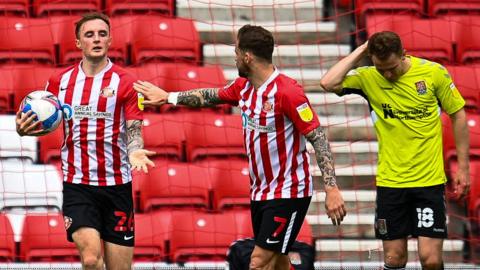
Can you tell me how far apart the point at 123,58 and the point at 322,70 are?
1849 mm

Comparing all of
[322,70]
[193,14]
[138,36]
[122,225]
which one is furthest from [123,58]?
[122,225]

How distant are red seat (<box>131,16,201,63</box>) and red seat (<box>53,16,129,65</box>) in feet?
0.27

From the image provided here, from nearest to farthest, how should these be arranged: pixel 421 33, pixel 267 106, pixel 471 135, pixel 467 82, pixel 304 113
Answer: pixel 304 113, pixel 267 106, pixel 471 135, pixel 467 82, pixel 421 33

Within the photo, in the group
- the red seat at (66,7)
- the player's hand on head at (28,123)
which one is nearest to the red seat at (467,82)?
the red seat at (66,7)

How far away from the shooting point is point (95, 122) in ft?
25.8

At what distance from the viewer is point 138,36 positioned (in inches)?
453

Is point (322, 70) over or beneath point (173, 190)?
over

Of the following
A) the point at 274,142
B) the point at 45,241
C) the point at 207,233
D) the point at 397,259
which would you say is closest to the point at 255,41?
the point at 274,142

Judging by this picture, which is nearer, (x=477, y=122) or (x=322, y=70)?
(x=477, y=122)

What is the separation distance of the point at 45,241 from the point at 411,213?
3095 millimetres

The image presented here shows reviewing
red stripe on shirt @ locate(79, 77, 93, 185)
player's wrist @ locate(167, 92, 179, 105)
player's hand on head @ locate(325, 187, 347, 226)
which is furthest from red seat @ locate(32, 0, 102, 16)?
player's hand on head @ locate(325, 187, 347, 226)

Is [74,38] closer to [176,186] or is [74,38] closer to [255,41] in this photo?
[176,186]

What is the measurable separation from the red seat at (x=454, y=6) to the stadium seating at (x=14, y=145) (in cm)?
410

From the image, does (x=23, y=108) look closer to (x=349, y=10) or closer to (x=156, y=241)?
(x=156, y=241)
